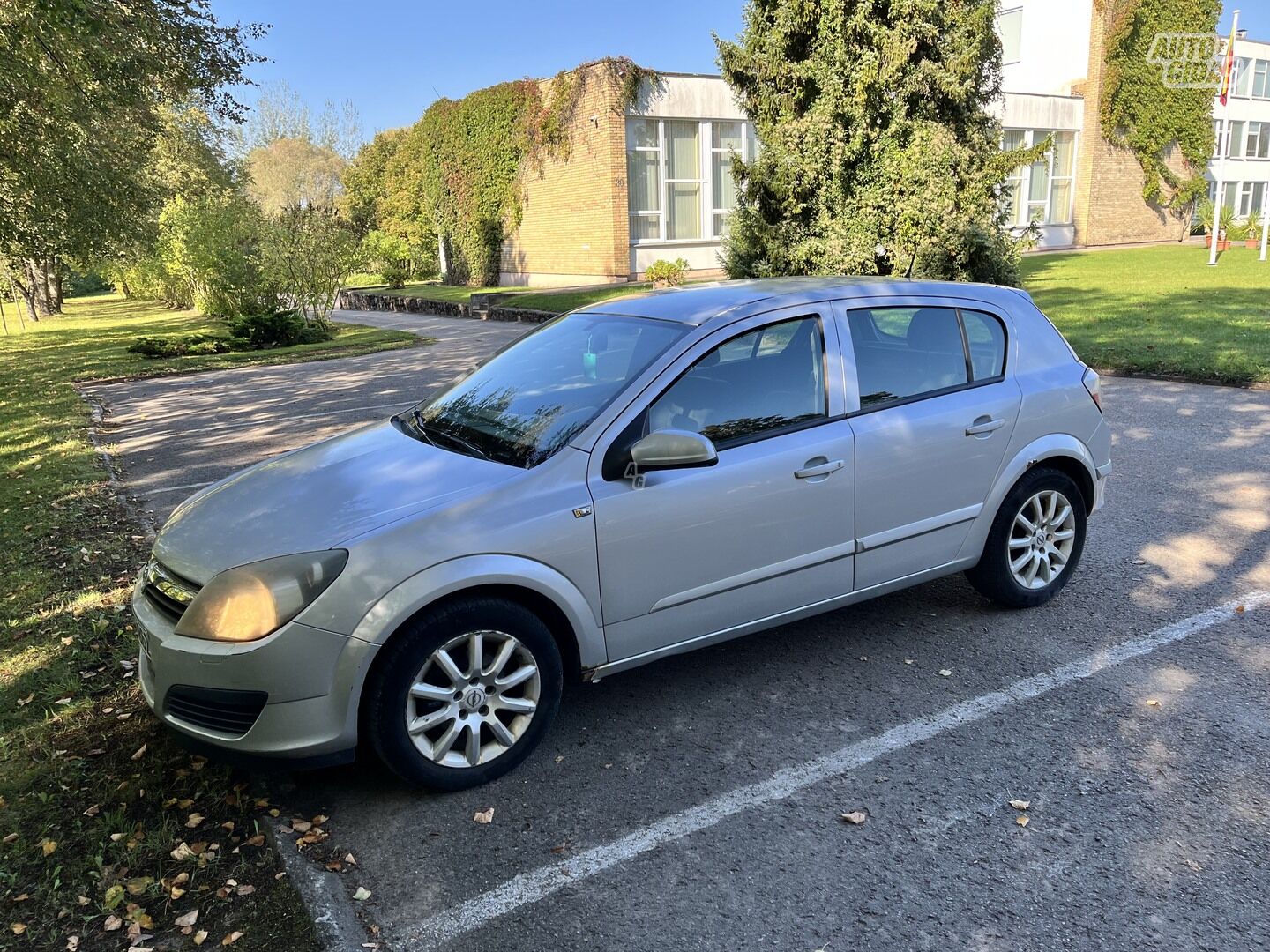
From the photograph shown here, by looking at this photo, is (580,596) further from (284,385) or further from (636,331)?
(284,385)

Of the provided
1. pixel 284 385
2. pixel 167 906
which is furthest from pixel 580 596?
pixel 284 385

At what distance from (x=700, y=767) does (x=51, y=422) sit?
10.7 metres

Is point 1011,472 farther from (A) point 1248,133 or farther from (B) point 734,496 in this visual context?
(A) point 1248,133

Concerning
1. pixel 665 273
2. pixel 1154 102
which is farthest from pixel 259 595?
pixel 1154 102

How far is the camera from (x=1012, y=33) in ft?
130

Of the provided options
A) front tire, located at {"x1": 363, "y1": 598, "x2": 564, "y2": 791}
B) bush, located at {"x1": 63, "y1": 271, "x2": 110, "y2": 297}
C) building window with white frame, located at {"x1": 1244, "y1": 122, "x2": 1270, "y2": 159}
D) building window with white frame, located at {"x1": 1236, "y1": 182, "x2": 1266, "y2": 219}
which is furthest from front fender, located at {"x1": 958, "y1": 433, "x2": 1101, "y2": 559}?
bush, located at {"x1": 63, "y1": 271, "x2": 110, "y2": 297}

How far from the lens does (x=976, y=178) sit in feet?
44.1

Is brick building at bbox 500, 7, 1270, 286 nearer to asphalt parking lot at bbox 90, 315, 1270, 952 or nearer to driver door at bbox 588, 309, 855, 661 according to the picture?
asphalt parking lot at bbox 90, 315, 1270, 952

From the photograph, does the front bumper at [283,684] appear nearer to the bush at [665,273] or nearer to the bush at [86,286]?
the bush at [665,273]

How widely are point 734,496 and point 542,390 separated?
0.99 metres

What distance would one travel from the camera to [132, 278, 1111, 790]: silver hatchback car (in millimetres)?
3090

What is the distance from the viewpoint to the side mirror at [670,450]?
3.44 metres

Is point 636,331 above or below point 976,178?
below

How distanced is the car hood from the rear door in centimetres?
164
